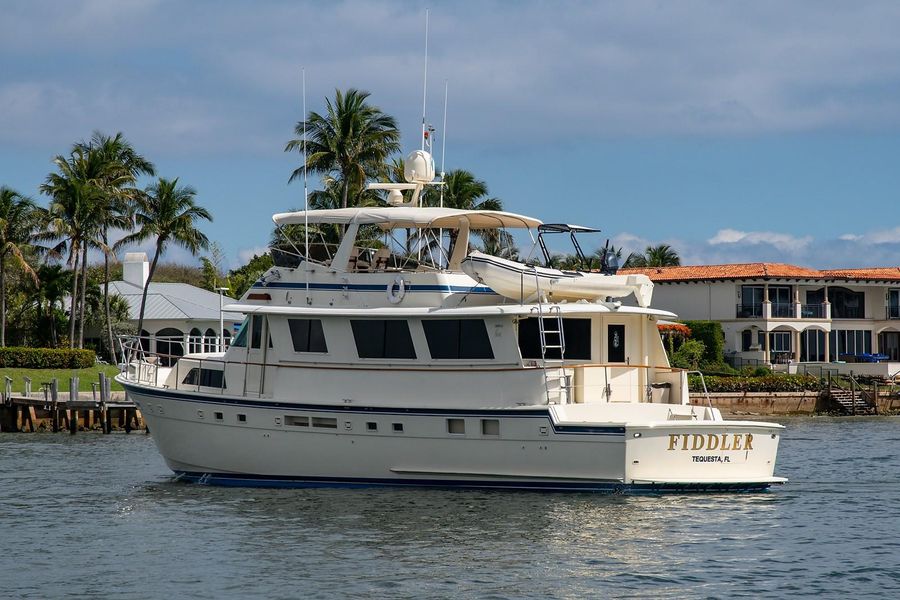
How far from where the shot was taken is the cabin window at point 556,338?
2181 cm

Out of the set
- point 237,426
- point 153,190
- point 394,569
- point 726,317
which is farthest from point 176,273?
point 394,569

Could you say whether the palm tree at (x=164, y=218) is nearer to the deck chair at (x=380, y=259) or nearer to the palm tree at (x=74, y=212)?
the palm tree at (x=74, y=212)

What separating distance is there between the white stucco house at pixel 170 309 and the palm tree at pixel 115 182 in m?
2.32

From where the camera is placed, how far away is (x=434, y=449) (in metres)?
21.5

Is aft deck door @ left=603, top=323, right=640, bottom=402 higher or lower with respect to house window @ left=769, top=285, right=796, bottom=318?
lower

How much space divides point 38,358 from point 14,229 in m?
7.37

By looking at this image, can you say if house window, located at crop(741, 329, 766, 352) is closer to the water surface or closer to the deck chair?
the water surface

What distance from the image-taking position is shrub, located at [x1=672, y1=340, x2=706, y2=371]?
5550 cm

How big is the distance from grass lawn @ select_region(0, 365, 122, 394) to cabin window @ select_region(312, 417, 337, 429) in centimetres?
2539

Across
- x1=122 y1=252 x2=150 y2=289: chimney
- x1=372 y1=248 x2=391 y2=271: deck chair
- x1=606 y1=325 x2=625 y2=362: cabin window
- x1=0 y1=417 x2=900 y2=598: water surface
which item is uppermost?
x1=122 y1=252 x2=150 y2=289: chimney

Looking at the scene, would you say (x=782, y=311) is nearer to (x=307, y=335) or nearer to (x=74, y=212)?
(x=74, y=212)

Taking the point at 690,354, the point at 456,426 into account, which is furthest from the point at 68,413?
the point at 690,354

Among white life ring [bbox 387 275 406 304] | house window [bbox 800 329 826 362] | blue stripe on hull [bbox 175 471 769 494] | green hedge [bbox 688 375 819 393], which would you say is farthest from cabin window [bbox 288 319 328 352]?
house window [bbox 800 329 826 362]

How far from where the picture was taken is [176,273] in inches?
3875
